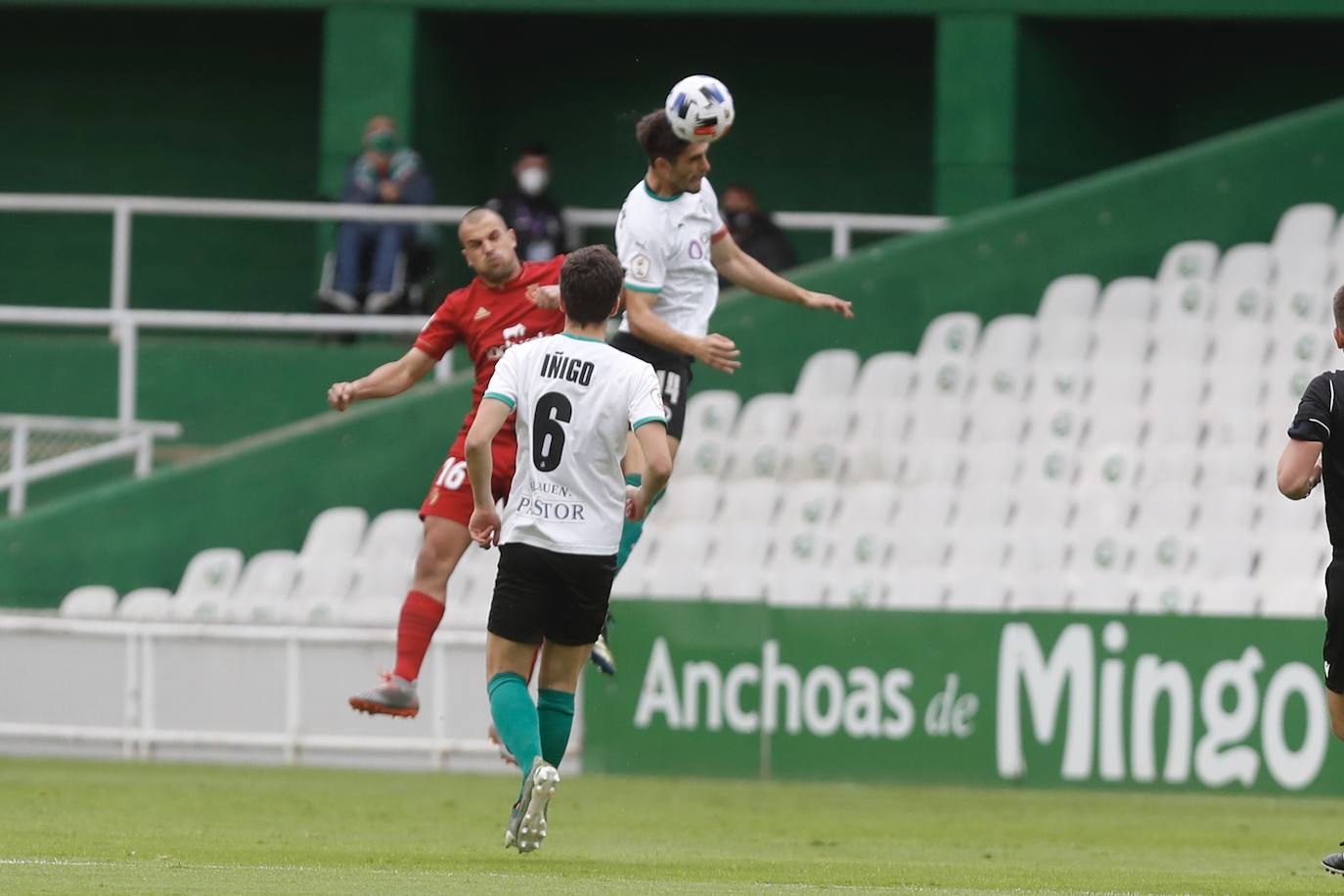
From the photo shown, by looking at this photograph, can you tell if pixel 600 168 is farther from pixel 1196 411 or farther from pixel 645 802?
pixel 645 802

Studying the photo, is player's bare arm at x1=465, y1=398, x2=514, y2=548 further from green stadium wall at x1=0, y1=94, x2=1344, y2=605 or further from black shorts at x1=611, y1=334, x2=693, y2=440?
green stadium wall at x1=0, y1=94, x2=1344, y2=605

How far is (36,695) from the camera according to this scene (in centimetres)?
1563

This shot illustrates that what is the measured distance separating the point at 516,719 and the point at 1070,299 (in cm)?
927

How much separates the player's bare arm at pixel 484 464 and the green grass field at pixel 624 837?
1.13 m

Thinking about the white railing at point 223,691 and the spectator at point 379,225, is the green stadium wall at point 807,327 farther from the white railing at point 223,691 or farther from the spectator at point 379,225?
the white railing at point 223,691

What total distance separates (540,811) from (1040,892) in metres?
1.63

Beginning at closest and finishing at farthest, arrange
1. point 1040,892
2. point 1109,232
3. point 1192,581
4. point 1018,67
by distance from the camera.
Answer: point 1040,892 < point 1192,581 < point 1109,232 < point 1018,67

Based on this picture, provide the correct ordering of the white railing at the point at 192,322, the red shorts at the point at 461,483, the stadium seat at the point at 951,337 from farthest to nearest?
the white railing at the point at 192,322 < the stadium seat at the point at 951,337 < the red shorts at the point at 461,483

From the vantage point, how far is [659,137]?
32.2 ft

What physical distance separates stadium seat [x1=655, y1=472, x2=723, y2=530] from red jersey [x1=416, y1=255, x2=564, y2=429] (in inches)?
235

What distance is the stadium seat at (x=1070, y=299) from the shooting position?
663 inches

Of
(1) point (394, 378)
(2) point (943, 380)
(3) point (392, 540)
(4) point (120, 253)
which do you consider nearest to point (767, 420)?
(2) point (943, 380)

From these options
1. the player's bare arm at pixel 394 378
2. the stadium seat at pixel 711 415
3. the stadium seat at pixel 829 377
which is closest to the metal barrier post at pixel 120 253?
the stadium seat at pixel 711 415

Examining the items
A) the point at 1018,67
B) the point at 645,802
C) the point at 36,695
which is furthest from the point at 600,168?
the point at 645,802
